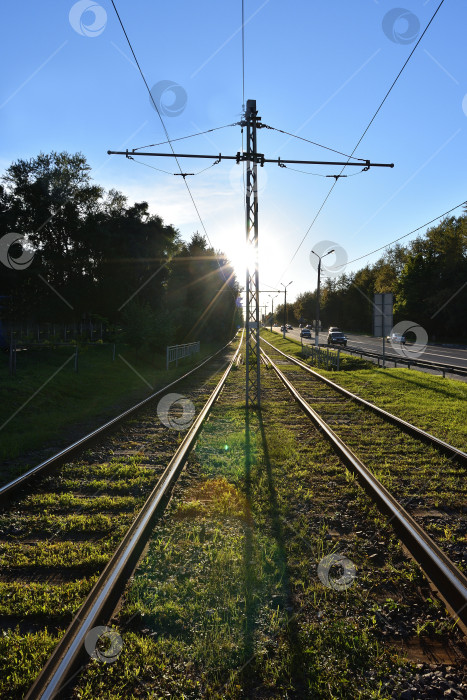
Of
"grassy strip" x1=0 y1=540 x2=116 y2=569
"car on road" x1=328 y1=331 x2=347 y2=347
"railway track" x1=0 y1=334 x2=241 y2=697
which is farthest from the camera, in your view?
"car on road" x1=328 y1=331 x2=347 y2=347

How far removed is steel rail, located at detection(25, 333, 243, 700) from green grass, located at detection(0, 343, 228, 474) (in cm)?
304

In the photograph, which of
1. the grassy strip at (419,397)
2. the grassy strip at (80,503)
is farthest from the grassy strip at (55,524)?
the grassy strip at (419,397)

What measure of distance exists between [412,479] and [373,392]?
10.0 m

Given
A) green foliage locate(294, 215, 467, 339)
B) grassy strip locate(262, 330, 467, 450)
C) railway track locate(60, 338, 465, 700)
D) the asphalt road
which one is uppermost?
green foliage locate(294, 215, 467, 339)

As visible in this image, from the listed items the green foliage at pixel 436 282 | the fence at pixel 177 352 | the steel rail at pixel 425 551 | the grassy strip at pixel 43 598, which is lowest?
the grassy strip at pixel 43 598

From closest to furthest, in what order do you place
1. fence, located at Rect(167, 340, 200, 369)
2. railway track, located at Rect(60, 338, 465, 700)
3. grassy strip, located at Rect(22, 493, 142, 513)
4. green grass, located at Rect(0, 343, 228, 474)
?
railway track, located at Rect(60, 338, 465, 700) < grassy strip, located at Rect(22, 493, 142, 513) < green grass, located at Rect(0, 343, 228, 474) < fence, located at Rect(167, 340, 200, 369)

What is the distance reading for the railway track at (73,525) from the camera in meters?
3.46

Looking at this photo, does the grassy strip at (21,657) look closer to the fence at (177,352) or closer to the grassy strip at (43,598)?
the grassy strip at (43,598)

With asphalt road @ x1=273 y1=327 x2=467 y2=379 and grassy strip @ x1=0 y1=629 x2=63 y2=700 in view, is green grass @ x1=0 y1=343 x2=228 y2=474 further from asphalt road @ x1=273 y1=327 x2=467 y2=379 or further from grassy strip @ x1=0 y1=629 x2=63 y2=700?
asphalt road @ x1=273 y1=327 x2=467 y2=379

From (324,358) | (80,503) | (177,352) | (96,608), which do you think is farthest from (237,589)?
(324,358)

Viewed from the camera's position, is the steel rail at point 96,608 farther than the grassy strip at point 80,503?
No

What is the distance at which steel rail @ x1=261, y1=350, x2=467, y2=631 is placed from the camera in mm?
3555

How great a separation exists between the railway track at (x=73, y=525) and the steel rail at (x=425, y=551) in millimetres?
2662

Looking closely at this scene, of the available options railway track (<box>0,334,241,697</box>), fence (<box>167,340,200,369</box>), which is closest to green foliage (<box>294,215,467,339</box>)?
fence (<box>167,340,200,369</box>)
